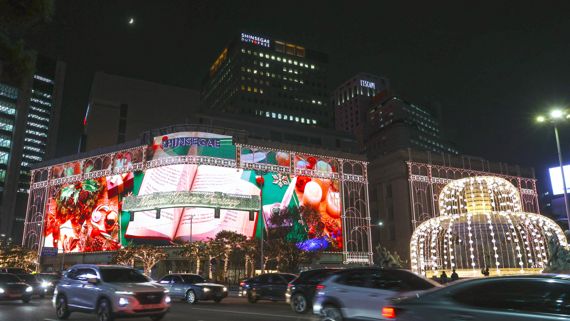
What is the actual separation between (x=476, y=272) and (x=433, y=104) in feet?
577

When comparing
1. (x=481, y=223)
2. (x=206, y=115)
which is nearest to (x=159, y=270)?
(x=206, y=115)

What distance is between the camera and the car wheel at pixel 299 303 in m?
18.6

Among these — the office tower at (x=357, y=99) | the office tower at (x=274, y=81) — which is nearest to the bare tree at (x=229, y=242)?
the office tower at (x=274, y=81)

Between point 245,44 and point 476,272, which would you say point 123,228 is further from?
point 245,44

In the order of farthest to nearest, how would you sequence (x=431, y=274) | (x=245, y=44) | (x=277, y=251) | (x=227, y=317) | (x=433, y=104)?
(x=433, y=104), (x=245, y=44), (x=277, y=251), (x=431, y=274), (x=227, y=317)

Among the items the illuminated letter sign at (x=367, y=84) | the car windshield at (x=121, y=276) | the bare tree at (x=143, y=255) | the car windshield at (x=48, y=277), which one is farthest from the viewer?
the illuminated letter sign at (x=367, y=84)

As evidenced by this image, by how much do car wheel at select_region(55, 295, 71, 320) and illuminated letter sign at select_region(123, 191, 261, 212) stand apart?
149 ft

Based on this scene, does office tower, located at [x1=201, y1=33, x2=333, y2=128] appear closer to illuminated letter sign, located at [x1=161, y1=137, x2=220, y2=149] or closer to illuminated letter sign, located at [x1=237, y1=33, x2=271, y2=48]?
illuminated letter sign, located at [x1=237, y1=33, x2=271, y2=48]

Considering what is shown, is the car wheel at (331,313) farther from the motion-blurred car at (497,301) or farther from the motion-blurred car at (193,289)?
the motion-blurred car at (193,289)

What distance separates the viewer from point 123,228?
65.1 metres

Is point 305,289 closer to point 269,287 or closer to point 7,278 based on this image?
point 269,287

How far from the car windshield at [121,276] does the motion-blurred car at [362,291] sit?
6183 millimetres

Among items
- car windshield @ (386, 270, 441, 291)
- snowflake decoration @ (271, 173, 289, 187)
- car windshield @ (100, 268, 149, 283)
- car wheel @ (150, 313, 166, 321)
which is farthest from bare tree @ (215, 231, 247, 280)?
car windshield @ (386, 270, 441, 291)

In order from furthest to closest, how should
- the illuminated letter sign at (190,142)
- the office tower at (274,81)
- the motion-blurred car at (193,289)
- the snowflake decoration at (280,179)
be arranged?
1. the office tower at (274,81)
2. the snowflake decoration at (280,179)
3. the illuminated letter sign at (190,142)
4. the motion-blurred car at (193,289)
